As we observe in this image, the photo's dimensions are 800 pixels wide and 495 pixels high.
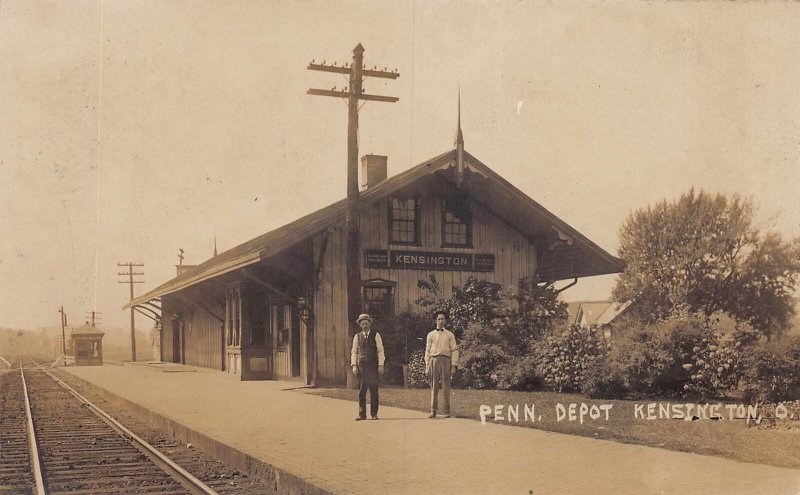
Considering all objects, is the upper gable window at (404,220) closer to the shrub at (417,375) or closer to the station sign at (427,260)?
the station sign at (427,260)

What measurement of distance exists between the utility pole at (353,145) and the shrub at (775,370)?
7.57 meters

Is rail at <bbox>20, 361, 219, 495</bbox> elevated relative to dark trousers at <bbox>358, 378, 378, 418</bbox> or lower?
lower

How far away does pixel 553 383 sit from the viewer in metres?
15.3

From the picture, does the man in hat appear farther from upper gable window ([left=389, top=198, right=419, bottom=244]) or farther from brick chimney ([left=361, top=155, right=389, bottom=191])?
brick chimney ([left=361, top=155, right=389, bottom=191])

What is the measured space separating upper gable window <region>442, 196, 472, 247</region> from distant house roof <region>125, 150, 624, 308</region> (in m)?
0.38

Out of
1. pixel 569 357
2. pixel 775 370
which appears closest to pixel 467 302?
pixel 569 357

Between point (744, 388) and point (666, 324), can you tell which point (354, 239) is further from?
point (744, 388)

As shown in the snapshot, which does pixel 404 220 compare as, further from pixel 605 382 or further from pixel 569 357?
pixel 605 382

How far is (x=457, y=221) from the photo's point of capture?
65.3 feet

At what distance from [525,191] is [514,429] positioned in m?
10.5

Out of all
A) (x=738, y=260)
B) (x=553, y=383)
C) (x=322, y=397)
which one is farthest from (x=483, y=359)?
(x=738, y=260)

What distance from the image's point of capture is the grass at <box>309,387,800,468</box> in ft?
26.3

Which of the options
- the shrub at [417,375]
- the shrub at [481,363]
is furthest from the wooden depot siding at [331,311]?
the shrub at [481,363]

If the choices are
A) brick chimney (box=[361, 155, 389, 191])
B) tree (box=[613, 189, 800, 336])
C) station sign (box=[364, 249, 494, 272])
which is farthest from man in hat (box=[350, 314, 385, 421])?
tree (box=[613, 189, 800, 336])
